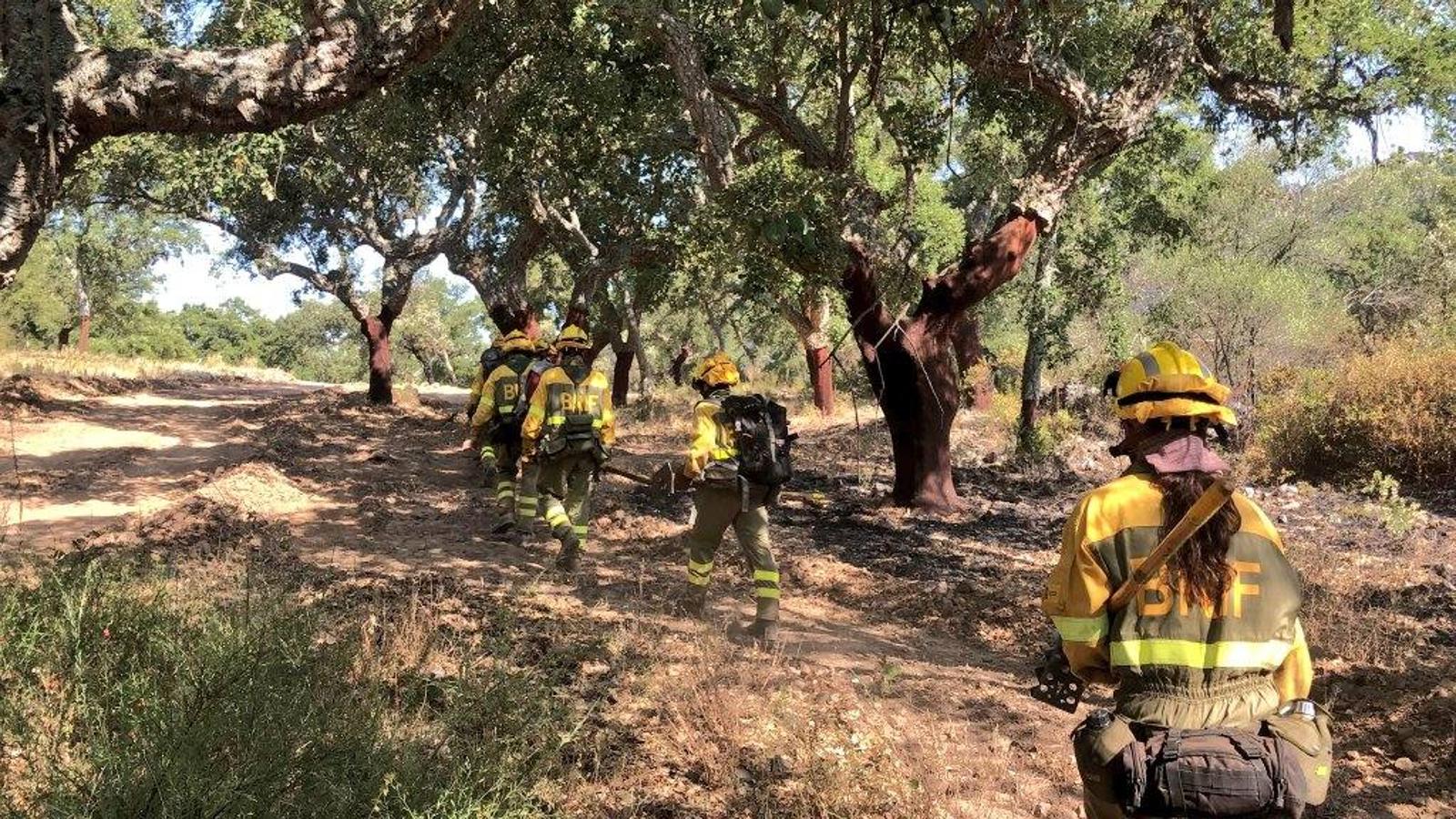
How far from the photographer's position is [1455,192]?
2780 cm

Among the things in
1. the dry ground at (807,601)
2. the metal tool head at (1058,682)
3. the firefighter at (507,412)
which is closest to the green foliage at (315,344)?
the dry ground at (807,601)

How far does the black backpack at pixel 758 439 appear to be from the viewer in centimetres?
627

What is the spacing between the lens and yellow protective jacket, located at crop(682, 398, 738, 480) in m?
6.25

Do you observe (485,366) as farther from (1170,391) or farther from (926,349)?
(1170,391)

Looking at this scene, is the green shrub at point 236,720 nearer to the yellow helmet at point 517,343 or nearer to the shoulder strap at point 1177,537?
the shoulder strap at point 1177,537

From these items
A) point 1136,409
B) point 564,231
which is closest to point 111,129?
point 1136,409

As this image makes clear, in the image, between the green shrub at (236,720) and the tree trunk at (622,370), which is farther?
the tree trunk at (622,370)

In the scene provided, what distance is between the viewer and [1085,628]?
2406 millimetres

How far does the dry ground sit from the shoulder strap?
1.74m

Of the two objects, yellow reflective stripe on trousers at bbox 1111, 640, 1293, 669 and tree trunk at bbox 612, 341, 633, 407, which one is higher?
tree trunk at bbox 612, 341, 633, 407

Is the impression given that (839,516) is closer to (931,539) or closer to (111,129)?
(931,539)

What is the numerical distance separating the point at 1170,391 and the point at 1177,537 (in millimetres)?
423

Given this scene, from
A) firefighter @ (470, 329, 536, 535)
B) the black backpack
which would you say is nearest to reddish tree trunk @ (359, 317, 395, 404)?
firefighter @ (470, 329, 536, 535)

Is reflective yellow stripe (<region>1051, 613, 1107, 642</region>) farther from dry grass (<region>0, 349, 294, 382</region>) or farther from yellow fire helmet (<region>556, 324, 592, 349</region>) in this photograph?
dry grass (<region>0, 349, 294, 382</region>)
